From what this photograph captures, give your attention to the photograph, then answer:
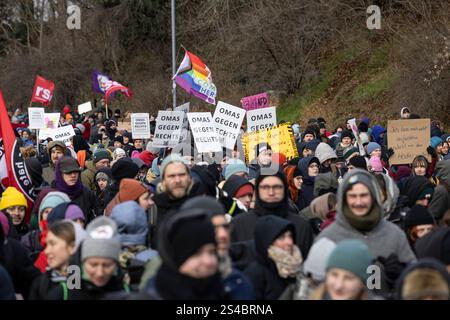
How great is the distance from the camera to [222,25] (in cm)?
3759

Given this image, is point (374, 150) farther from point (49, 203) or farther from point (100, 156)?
point (49, 203)

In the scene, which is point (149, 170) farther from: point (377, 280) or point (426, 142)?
→ point (377, 280)

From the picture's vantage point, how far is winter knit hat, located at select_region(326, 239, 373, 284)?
201 inches

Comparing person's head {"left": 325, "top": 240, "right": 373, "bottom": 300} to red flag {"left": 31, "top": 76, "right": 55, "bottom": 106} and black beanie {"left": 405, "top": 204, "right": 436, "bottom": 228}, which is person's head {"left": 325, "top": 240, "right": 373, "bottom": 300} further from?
red flag {"left": 31, "top": 76, "right": 55, "bottom": 106}

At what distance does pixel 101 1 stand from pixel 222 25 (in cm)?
991

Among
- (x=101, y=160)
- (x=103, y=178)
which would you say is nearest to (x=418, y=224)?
(x=103, y=178)

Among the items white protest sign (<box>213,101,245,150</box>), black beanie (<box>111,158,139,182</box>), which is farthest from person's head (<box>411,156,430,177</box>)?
white protest sign (<box>213,101,245,150</box>)

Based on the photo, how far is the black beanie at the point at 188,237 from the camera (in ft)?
15.6

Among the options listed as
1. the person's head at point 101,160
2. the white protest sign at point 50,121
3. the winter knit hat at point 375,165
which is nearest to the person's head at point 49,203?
the person's head at point 101,160

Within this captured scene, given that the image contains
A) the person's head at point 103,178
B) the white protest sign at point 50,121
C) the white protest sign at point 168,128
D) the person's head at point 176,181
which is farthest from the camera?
the white protest sign at point 50,121

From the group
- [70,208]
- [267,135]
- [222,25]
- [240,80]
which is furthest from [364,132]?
[222,25]

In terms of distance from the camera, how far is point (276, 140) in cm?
1487

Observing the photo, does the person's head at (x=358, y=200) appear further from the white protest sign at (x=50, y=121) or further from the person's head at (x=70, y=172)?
the white protest sign at (x=50, y=121)

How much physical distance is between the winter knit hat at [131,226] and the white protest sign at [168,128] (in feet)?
24.9
